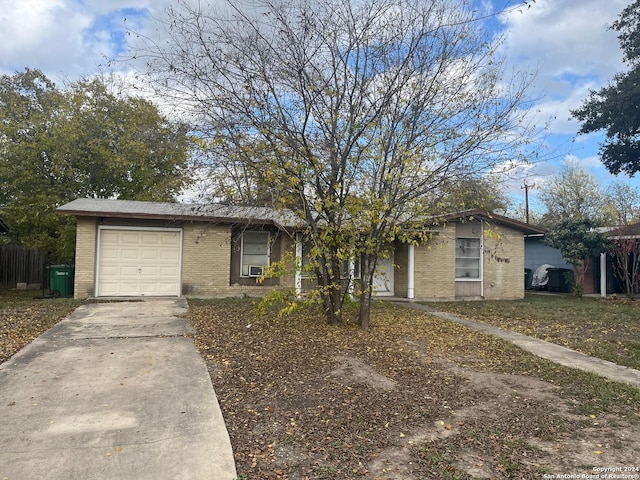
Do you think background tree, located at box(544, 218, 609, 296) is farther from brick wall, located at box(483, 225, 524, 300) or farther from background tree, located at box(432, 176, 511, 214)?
background tree, located at box(432, 176, 511, 214)

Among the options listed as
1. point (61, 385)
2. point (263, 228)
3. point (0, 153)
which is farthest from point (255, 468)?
point (0, 153)

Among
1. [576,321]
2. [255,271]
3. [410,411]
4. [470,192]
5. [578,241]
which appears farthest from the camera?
[578,241]

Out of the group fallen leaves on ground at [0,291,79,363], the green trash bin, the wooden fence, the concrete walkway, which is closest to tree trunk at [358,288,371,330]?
the concrete walkway

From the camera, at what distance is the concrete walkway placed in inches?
226

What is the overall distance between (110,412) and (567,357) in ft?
20.8

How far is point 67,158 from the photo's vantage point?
19031mm

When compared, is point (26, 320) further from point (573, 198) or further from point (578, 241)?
point (573, 198)

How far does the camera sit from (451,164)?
25.8 ft

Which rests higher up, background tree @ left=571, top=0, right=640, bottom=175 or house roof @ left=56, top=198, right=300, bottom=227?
background tree @ left=571, top=0, right=640, bottom=175

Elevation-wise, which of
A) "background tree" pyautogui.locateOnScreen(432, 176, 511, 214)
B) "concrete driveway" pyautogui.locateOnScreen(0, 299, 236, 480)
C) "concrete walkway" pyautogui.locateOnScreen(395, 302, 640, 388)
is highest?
"background tree" pyautogui.locateOnScreen(432, 176, 511, 214)

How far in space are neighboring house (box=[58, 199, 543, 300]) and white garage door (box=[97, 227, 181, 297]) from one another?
0.03 metres

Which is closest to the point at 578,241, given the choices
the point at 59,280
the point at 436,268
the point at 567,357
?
the point at 436,268

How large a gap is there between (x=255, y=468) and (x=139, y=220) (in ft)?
37.4

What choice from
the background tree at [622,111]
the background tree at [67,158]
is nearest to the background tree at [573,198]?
the background tree at [622,111]
